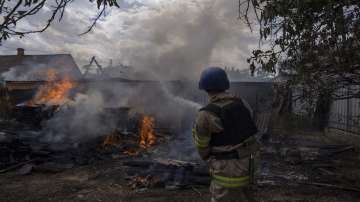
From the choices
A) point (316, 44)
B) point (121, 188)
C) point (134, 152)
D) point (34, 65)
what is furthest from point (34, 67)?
point (316, 44)

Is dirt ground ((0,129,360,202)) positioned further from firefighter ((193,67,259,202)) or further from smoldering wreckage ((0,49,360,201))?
firefighter ((193,67,259,202))

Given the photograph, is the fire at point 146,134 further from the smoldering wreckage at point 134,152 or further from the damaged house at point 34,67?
the damaged house at point 34,67

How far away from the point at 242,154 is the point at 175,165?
432cm

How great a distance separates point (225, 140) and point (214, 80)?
2.42 feet

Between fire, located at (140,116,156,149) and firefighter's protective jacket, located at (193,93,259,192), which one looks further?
fire, located at (140,116,156,149)

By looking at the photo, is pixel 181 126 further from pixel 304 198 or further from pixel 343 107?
pixel 304 198

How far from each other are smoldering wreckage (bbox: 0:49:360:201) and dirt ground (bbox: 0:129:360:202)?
22 mm

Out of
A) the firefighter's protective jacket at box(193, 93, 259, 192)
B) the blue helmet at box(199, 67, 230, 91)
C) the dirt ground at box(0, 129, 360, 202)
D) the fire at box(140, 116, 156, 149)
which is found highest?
the blue helmet at box(199, 67, 230, 91)

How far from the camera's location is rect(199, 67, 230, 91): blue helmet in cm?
386

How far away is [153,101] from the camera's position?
60.0 ft

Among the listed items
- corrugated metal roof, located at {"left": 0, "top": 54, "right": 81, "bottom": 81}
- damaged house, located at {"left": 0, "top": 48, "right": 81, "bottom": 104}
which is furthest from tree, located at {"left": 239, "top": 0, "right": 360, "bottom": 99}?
corrugated metal roof, located at {"left": 0, "top": 54, "right": 81, "bottom": 81}

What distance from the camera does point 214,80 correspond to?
3.86 m

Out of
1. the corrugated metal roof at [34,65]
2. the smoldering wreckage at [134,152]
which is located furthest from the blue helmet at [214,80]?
the corrugated metal roof at [34,65]

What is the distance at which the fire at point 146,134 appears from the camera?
1295 cm
